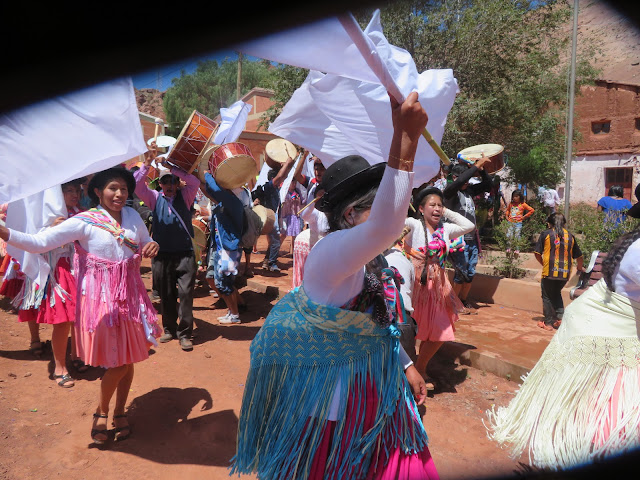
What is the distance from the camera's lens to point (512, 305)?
762 centimetres

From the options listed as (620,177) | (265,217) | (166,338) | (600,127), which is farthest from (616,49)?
(166,338)

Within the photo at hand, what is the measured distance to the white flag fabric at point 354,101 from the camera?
162 cm

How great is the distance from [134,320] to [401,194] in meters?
2.79

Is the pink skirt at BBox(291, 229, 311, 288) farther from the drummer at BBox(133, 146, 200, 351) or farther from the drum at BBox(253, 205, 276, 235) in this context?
the drum at BBox(253, 205, 276, 235)

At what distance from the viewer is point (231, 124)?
6648mm

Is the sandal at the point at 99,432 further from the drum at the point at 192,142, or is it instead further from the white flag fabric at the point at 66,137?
the drum at the point at 192,142

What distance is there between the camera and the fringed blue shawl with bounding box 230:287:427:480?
6.65ft

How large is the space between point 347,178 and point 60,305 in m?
3.87

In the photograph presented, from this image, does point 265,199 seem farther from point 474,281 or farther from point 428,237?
point 428,237

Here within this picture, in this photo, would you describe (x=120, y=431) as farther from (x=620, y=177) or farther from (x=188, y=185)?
(x=620, y=177)

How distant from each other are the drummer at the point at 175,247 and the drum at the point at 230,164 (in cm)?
29

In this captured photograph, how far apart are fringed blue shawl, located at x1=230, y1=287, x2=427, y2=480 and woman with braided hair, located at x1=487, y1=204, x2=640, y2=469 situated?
116cm

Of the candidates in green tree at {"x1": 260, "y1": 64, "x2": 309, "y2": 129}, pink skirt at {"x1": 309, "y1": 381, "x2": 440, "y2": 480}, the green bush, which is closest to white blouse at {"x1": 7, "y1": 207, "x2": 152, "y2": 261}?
pink skirt at {"x1": 309, "y1": 381, "x2": 440, "y2": 480}

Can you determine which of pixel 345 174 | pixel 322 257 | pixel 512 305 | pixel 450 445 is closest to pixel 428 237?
pixel 450 445
